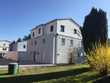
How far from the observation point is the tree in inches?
888

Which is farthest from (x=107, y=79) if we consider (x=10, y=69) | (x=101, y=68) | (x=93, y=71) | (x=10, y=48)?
(x=10, y=48)

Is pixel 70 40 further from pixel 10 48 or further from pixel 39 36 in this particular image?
pixel 10 48

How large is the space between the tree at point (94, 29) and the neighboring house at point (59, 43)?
2026 cm

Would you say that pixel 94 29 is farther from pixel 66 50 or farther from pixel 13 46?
pixel 13 46

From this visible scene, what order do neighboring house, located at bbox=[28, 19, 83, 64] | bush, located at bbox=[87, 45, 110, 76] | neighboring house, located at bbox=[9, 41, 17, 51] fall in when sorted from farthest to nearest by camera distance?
1. neighboring house, located at bbox=[9, 41, 17, 51]
2. neighboring house, located at bbox=[28, 19, 83, 64]
3. bush, located at bbox=[87, 45, 110, 76]

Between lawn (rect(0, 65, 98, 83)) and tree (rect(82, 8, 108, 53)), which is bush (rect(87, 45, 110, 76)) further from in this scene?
tree (rect(82, 8, 108, 53))

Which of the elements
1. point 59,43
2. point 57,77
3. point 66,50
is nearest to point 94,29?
point 57,77

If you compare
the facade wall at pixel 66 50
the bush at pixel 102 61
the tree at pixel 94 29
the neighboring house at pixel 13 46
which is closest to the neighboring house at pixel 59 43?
the facade wall at pixel 66 50

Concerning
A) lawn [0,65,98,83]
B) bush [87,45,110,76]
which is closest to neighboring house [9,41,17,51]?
lawn [0,65,98,83]

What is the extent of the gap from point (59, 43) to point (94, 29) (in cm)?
2215

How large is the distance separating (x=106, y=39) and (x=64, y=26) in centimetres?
2501

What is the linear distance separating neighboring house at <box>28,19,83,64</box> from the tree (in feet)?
66.5

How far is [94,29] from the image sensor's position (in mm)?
23484

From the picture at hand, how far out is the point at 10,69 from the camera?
2500cm
